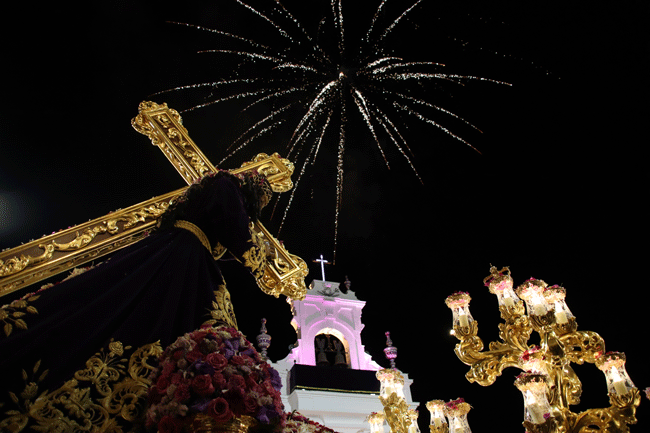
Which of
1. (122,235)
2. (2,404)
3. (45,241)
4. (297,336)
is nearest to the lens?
(2,404)

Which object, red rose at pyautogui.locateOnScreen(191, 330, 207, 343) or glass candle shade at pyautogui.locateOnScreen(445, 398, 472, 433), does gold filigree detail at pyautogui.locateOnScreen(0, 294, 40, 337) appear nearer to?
red rose at pyautogui.locateOnScreen(191, 330, 207, 343)

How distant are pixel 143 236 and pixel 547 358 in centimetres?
433

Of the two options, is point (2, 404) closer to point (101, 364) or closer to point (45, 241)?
point (101, 364)

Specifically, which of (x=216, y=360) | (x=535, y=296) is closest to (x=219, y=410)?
(x=216, y=360)

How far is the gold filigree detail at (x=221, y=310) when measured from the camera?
241cm

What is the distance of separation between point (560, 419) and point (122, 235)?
4476 millimetres

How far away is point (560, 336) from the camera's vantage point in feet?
16.3

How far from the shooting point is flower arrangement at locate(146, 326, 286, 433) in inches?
65.4

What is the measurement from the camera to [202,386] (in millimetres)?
1702

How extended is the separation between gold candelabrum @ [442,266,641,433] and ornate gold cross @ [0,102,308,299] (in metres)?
2.92

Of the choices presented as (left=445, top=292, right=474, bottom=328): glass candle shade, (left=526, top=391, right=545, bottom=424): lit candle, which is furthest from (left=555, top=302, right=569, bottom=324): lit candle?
(left=445, top=292, right=474, bottom=328): glass candle shade

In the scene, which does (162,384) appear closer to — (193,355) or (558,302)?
(193,355)

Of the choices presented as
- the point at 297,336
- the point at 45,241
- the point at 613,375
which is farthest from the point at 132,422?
the point at 297,336

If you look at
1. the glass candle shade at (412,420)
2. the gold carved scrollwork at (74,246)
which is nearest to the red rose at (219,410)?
the gold carved scrollwork at (74,246)
